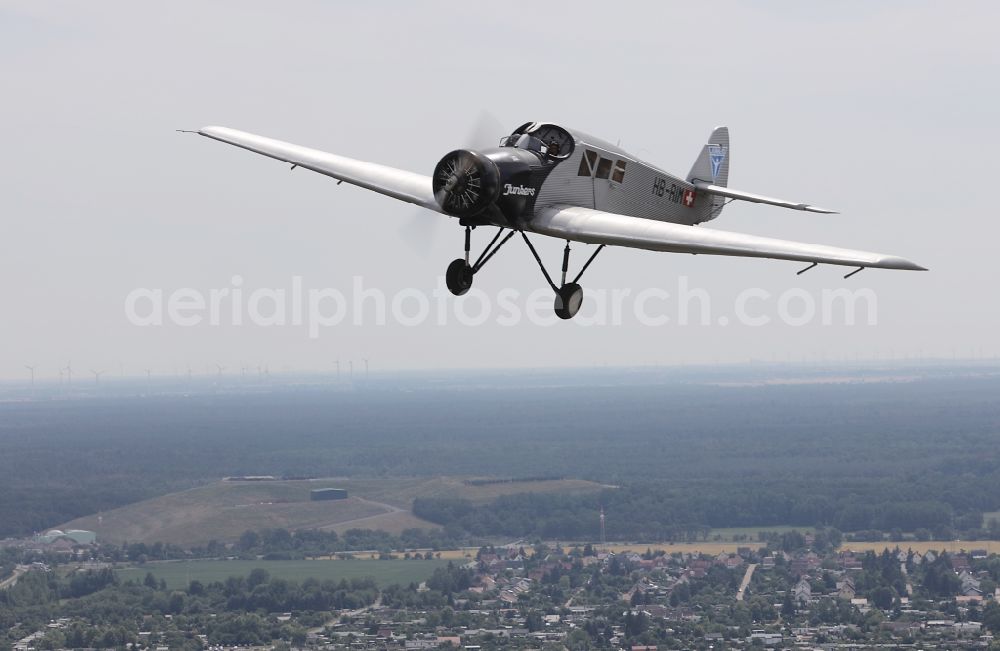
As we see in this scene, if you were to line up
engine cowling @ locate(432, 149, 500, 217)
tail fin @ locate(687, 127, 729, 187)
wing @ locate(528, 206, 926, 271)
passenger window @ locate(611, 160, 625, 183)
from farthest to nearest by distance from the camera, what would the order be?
tail fin @ locate(687, 127, 729, 187) < passenger window @ locate(611, 160, 625, 183) < engine cowling @ locate(432, 149, 500, 217) < wing @ locate(528, 206, 926, 271)

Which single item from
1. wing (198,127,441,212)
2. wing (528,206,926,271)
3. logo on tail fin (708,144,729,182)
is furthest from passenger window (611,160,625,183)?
logo on tail fin (708,144,729,182)

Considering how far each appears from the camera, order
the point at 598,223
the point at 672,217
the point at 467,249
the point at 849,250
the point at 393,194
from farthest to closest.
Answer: the point at 672,217 < the point at 393,194 < the point at 467,249 < the point at 598,223 < the point at 849,250

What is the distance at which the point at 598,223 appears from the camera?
105 ft

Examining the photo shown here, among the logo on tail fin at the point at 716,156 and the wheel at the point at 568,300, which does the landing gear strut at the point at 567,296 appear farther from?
the logo on tail fin at the point at 716,156

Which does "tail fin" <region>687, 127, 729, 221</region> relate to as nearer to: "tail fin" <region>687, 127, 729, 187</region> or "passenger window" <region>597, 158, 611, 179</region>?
"tail fin" <region>687, 127, 729, 187</region>

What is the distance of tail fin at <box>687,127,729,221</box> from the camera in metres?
43.4

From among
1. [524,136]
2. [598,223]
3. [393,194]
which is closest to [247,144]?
[393,194]

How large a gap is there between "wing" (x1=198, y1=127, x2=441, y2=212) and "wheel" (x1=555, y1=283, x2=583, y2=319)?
11.2 feet

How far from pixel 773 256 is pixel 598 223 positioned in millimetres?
4853

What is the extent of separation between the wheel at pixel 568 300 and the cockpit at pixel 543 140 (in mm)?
3034

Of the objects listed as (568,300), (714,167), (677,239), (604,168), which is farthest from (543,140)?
(714,167)

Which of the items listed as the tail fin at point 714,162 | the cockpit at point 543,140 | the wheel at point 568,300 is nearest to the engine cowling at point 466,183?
the cockpit at point 543,140

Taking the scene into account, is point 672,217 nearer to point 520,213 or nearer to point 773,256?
point 520,213

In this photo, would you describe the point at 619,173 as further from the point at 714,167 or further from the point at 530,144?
the point at 714,167
